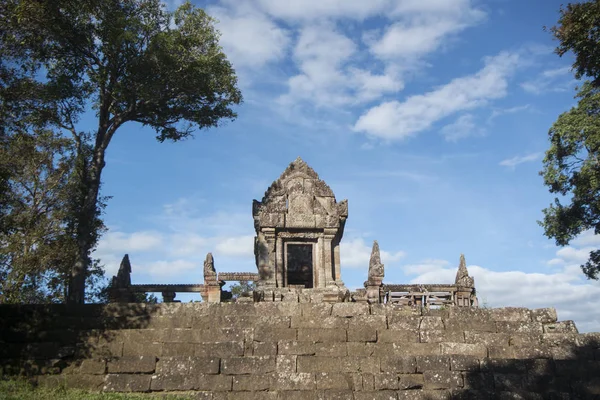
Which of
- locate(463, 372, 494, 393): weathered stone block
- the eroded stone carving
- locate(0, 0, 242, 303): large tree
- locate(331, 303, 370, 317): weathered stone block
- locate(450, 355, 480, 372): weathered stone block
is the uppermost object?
locate(0, 0, 242, 303): large tree

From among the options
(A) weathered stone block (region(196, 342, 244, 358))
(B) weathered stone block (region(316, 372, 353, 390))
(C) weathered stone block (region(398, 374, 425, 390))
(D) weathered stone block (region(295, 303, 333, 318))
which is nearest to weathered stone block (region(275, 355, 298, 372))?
(B) weathered stone block (region(316, 372, 353, 390))

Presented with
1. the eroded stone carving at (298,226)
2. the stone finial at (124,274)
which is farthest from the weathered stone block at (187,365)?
the stone finial at (124,274)

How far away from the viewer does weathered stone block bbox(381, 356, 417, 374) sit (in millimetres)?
7945

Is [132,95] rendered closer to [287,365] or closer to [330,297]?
[330,297]

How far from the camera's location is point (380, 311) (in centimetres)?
897

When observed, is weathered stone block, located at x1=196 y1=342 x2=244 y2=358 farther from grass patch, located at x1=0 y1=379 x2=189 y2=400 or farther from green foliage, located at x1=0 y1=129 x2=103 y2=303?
green foliage, located at x1=0 y1=129 x2=103 y2=303

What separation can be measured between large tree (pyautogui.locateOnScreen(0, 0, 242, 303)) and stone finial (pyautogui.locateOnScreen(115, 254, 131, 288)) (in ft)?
7.96

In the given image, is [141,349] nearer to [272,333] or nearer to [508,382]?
[272,333]

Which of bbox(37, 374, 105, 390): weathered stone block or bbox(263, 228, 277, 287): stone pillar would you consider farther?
bbox(263, 228, 277, 287): stone pillar

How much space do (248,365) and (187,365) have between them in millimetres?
1024

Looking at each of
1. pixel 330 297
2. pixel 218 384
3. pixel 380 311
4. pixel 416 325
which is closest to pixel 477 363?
pixel 416 325

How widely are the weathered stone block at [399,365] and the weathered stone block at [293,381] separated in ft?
4.09

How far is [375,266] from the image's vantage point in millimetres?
17406

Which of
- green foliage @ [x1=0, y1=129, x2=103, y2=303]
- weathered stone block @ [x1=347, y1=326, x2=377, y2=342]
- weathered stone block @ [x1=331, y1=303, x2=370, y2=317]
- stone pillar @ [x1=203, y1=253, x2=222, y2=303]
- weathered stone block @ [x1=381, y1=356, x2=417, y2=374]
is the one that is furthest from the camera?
stone pillar @ [x1=203, y1=253, x2=222, y2=303]
